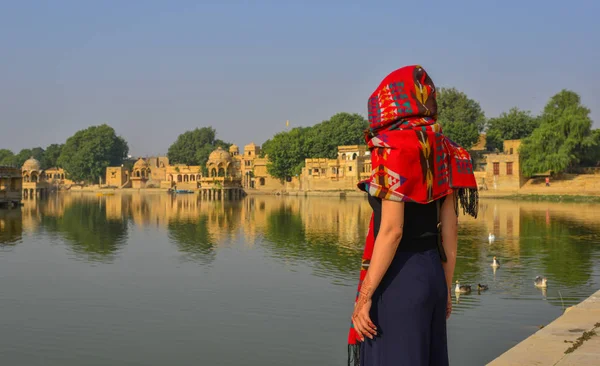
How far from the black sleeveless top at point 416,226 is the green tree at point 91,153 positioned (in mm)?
102051

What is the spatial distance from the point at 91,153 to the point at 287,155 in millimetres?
39354

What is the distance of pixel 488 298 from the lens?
13.0 meters

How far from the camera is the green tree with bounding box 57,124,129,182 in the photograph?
101 meters

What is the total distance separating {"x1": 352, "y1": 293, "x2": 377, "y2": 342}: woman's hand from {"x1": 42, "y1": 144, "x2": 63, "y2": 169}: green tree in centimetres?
12334

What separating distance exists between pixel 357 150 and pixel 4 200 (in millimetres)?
33888

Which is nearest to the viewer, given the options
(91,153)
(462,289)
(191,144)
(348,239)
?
(462,289)

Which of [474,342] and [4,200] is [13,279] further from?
[4,200]

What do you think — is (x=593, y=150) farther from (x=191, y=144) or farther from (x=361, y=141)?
(x=191, y=144)

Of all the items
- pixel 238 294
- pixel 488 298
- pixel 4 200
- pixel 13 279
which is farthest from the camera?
pixel 4 200

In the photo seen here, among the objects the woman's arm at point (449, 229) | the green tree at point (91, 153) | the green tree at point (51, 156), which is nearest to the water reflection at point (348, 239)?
the woman's arm at point (449, 229)

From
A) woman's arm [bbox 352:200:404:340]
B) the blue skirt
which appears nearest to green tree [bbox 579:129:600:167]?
the blue skirt

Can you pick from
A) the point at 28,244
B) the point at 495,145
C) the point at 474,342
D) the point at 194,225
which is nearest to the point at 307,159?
the point at 495,145

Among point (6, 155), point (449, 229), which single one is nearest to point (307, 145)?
point (449, 229)

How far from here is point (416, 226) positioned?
3.54m
